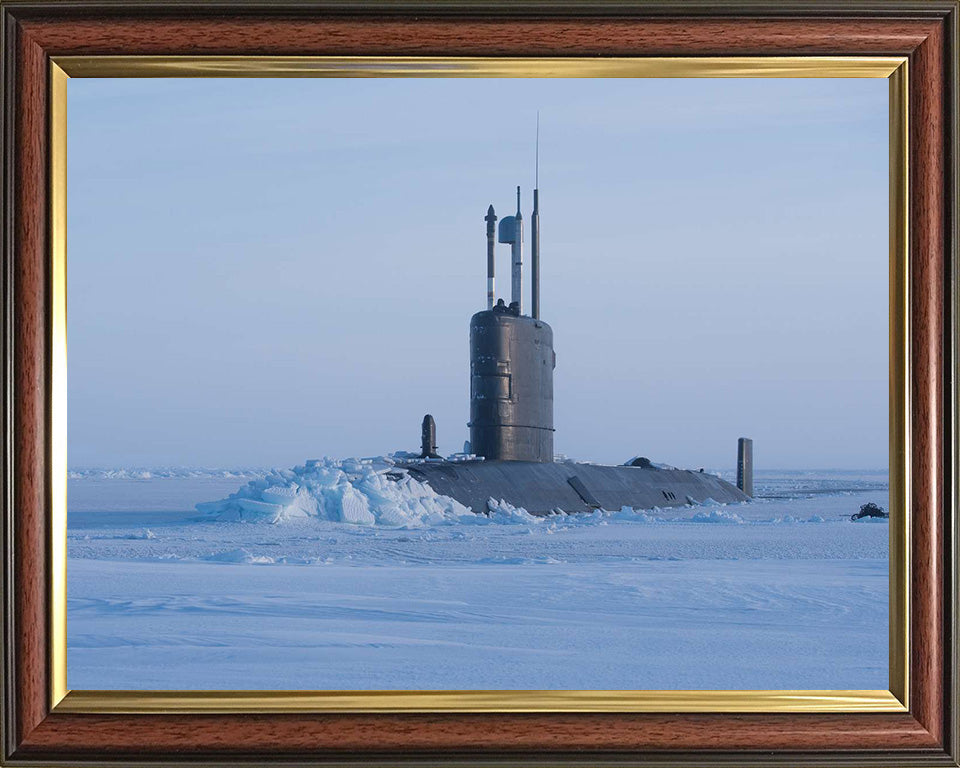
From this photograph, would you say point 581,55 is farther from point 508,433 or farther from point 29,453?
point 508,433

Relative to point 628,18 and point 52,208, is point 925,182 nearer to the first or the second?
point 628,18

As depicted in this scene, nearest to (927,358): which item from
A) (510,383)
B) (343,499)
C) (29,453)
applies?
(29,453)

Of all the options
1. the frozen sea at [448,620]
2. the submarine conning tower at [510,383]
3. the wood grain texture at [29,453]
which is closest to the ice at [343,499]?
the submarine conning tower at [510,383]

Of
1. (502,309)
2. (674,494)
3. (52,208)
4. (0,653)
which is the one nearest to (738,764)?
(0,653)

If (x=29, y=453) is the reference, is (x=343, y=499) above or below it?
below

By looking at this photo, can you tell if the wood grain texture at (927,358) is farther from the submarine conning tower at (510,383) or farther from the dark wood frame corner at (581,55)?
the submarine conning tower at (510,383)

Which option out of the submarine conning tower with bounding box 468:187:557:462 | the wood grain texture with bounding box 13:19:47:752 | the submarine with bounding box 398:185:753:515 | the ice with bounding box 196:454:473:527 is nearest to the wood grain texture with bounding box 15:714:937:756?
the wood grain texture with bounding box 13:19:47:752
